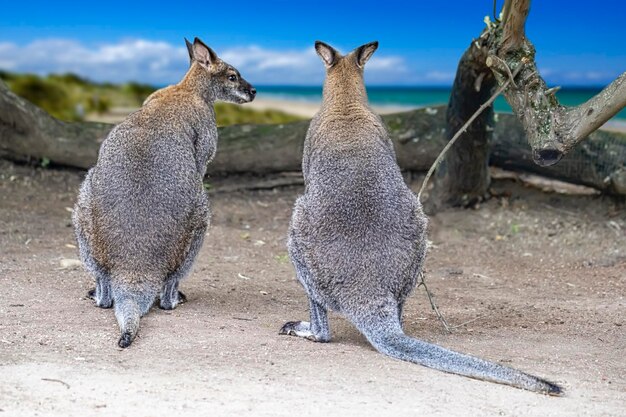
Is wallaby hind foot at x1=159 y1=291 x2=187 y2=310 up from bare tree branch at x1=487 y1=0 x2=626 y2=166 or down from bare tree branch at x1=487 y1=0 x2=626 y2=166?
down

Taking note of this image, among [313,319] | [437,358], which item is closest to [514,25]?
[313,319]

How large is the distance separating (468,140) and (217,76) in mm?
4364

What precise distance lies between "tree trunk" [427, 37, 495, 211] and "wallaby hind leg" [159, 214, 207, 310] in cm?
407

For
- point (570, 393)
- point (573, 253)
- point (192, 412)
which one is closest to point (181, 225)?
point (192, 412)

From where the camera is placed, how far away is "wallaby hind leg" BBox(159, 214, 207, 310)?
800 centimetres

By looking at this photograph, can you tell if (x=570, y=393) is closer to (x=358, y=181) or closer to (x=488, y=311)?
(x=358, y=181)

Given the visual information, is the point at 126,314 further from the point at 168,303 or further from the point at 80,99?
the point at 80,99

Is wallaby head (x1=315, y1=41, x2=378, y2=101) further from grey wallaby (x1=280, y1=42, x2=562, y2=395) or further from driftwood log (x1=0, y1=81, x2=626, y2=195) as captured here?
driftwood log (x1=0, y1=81, x2=626, y2=195)

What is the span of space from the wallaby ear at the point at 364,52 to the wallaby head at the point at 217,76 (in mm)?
1556

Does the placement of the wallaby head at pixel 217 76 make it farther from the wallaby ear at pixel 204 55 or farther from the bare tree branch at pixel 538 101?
the bare tree branch at pixel 538 101

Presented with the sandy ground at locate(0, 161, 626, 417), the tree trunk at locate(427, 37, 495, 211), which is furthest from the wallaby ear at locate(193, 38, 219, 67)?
the tree trunk at locate(427, 37, 495, 211)

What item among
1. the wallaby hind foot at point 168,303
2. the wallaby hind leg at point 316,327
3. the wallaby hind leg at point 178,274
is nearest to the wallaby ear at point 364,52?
the wallaby hind leg at point 178,274

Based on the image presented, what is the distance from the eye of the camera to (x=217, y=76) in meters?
9.29

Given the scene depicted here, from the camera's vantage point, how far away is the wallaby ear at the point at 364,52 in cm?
833
